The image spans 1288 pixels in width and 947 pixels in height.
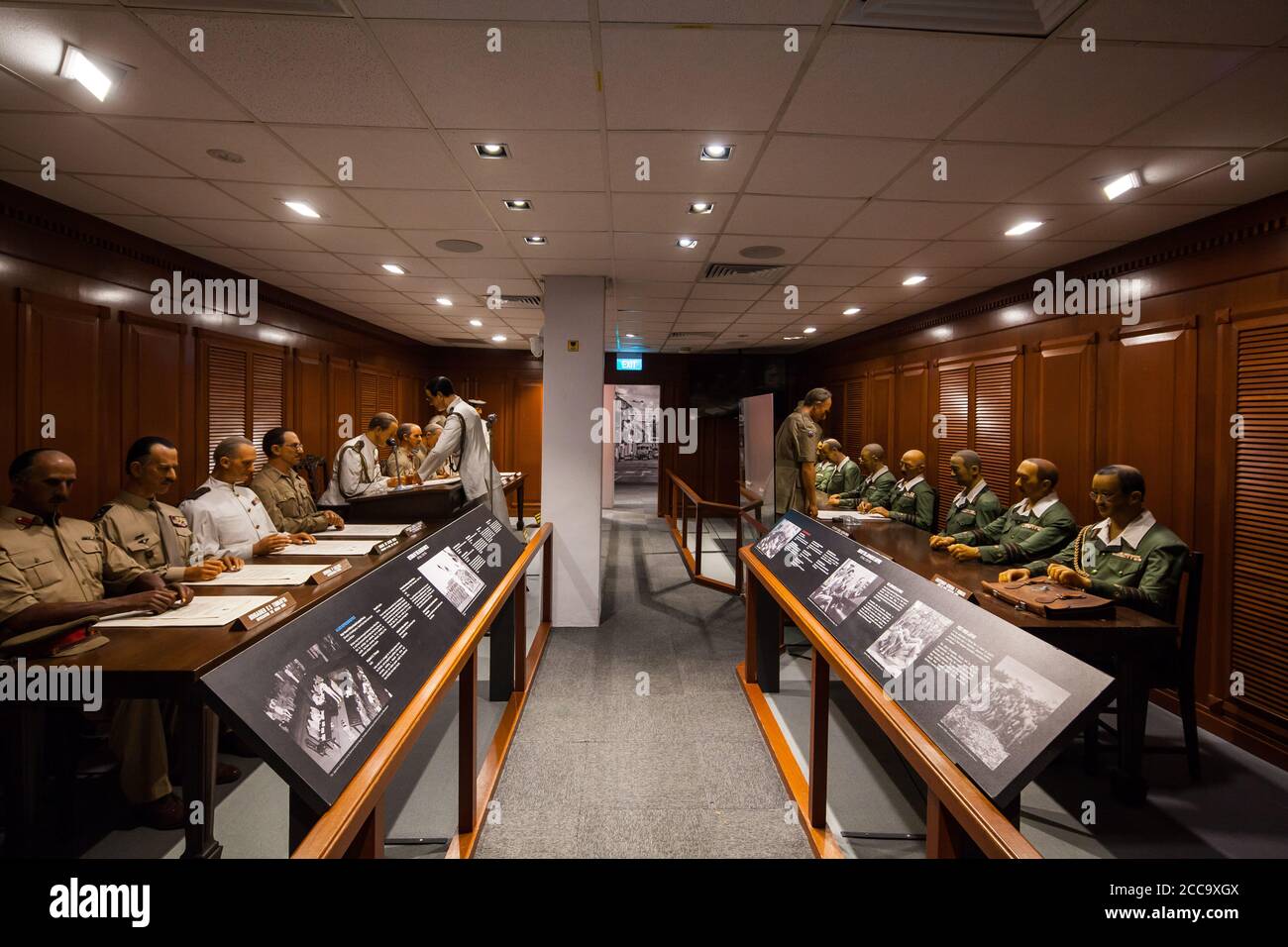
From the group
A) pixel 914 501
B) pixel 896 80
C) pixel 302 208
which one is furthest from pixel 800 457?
pixel 302 208

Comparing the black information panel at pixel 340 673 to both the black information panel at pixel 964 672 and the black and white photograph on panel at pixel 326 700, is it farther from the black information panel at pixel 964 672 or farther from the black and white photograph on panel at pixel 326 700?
the black information panel at pixel 964 672

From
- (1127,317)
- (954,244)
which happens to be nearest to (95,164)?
(954,244)

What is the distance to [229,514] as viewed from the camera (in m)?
3.23

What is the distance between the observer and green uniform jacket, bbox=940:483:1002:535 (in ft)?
13.3

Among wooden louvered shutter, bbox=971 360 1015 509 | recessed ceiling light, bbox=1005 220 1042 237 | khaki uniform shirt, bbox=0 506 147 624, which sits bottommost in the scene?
khaki uniform shirt, bbox=0 506 147 624

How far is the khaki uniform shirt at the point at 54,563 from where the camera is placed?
1979 millimetres

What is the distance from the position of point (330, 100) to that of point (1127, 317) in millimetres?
4843

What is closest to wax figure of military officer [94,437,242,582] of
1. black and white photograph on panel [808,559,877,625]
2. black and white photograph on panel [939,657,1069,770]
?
black and white photograph on panel [808,559,877,625]

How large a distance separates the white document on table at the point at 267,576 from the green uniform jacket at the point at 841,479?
17.4 ft

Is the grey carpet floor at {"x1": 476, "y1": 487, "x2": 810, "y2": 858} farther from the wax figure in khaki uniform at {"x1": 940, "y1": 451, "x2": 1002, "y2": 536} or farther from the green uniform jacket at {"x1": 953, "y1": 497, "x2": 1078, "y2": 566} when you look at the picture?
the wax figure in khaki uniform at {"x1": 940, "y1": 451, "x2": 1002, "y2": 536}

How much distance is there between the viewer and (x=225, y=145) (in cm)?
262

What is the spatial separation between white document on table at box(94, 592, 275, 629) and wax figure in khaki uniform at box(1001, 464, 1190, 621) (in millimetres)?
3113

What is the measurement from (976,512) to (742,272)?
257cm
